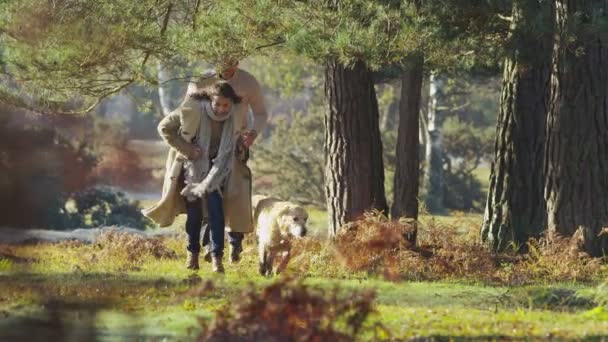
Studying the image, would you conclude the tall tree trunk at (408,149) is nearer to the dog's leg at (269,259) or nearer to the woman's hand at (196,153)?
the dog's leg at (269,259)

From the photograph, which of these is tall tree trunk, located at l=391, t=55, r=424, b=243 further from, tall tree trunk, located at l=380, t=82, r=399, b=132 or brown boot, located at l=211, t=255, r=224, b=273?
tall tree trunk, located at l=380, t=82, r=399, b=132

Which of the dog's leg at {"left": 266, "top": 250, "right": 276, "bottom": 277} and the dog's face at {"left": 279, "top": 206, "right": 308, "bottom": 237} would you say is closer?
A: the dog's face at {"left": 279, "top": 206, "right": 308, "bottom": 237}

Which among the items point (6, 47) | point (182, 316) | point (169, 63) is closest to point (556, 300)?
point (182, 316)

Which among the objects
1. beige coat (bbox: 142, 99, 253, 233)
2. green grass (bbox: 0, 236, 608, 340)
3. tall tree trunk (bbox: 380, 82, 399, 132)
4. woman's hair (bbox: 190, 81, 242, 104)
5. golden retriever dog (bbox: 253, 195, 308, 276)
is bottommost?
green grass (bbox: 0, 236, 608, 340)

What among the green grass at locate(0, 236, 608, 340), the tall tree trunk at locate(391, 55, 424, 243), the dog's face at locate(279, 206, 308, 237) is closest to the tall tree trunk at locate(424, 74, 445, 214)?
the tall tree trunk at locate(391, 55, 424, 243)

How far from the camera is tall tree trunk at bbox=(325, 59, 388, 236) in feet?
53.4

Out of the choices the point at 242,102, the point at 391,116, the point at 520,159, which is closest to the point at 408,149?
the point at 520,159

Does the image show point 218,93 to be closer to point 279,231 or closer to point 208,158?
point 208,158

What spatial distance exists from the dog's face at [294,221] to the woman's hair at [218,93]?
1225 millimetres

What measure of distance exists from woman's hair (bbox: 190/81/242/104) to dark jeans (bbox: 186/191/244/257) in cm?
92

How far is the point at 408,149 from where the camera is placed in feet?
53.8

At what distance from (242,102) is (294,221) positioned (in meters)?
1.55

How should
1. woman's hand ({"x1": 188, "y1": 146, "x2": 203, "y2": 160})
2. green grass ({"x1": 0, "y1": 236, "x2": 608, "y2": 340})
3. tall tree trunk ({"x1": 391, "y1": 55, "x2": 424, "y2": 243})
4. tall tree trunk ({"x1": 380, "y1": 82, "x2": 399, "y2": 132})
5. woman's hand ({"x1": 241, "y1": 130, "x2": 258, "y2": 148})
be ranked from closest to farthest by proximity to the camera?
green grass ({"x1": 0, "y1": 236, "x2": 608, "y2": 340}) → woman's hand ({"x1": 188, "y1": 146, "x2": 203, "y2": 160}) → woman's hand ({"x1": 241, "y1": 130, "x2": 258, "y2": 148}) → tall tree trunk ({"x1": 391, "y1": 55, "x2": 424, "y2": 243}) → tall tree trunk ({"x1": 380, "y1": 82, "x2": 399, "y2": 132})

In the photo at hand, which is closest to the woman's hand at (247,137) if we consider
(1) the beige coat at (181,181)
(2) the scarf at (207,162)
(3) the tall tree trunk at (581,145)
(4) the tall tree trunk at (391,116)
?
(1) the beige coat at (181,181)
